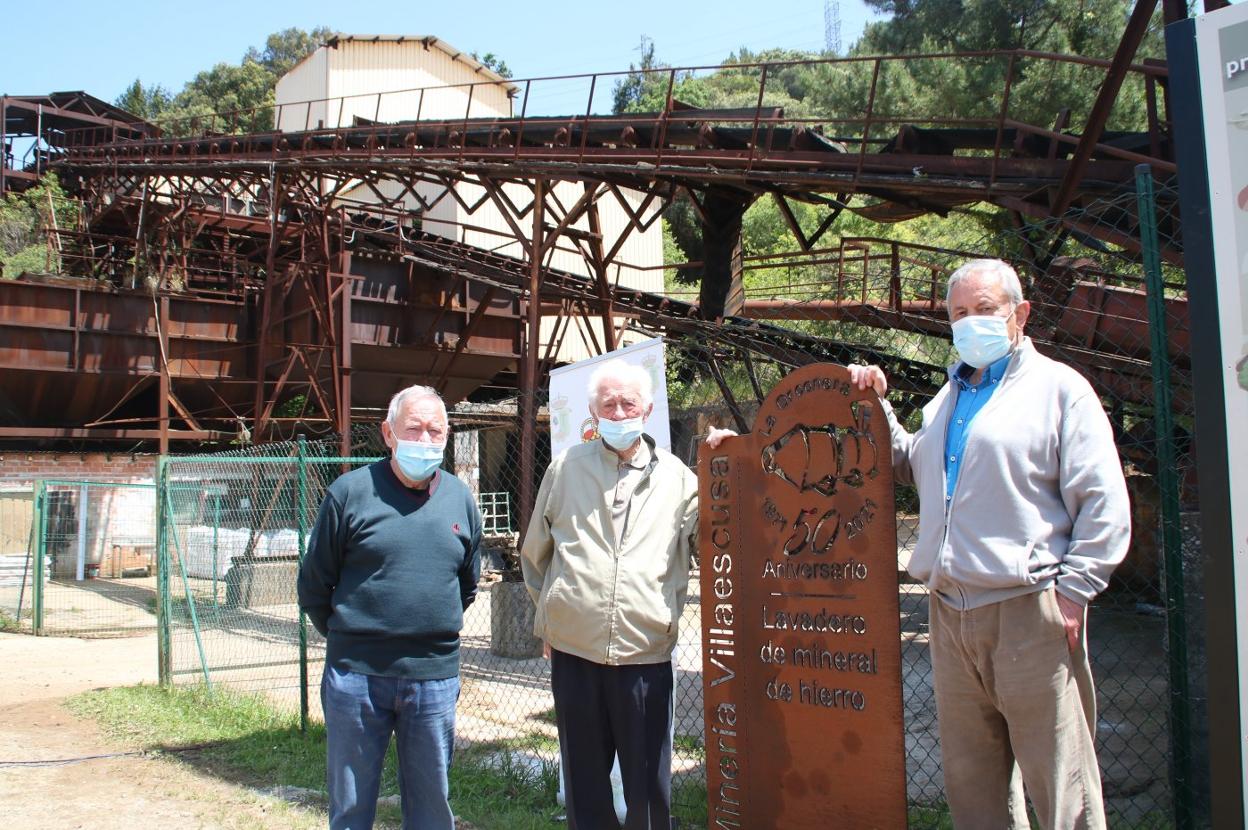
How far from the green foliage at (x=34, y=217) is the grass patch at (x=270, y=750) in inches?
682

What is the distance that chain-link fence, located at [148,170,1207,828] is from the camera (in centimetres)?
356

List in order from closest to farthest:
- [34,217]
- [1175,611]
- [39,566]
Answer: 1. [1175,611]
2. [39,566]
3. [34,217]

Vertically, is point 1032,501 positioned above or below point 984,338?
below

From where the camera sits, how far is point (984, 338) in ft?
10.1

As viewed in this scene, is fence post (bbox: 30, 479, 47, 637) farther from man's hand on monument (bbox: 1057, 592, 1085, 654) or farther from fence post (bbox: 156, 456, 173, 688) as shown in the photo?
man's hand on monument (bbox: 1057, 592, 1085, 654)

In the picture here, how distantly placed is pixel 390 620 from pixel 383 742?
20.7 inches

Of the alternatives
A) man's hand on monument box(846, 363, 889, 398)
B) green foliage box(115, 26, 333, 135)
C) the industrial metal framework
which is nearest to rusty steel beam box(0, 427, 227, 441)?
the industrial metal framework

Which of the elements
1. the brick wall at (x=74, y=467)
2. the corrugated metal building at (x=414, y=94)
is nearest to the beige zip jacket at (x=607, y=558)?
the brick wall at (x=74, y=467)

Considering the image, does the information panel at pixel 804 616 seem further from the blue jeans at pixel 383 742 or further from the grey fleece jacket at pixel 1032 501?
the blue jeans at pixel 383 742

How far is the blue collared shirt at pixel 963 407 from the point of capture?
3127 millimetres

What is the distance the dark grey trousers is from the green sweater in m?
0.57

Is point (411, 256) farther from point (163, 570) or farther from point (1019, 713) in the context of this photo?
point (1019, 713)

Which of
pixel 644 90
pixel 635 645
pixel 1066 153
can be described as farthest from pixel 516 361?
pixel 644 90

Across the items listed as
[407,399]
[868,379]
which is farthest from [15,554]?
[868,379]
